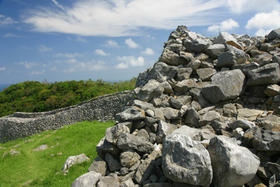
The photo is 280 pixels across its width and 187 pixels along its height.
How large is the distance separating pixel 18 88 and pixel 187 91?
45931mm

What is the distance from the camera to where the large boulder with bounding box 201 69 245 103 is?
488 centimetres

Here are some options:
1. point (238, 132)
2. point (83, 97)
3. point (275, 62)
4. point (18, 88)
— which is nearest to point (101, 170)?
point (238, 132)

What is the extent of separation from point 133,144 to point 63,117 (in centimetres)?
2234

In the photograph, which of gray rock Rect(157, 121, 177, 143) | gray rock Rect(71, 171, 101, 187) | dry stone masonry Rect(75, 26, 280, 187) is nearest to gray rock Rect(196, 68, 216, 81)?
dry stone masonry Rect(75, 26, 280, 187)

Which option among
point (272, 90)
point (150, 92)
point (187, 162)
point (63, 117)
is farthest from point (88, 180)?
point (63, 117)

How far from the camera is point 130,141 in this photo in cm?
398

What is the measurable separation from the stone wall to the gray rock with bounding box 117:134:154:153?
52.3 ft

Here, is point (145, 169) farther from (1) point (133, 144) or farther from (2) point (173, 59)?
(2) point (173, 59)

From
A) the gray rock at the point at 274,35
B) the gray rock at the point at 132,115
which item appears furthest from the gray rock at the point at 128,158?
the gray rock at the point at 274,35

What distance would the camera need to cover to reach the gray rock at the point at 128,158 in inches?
152

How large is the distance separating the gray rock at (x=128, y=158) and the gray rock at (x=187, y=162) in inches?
39.4

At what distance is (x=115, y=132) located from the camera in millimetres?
4328

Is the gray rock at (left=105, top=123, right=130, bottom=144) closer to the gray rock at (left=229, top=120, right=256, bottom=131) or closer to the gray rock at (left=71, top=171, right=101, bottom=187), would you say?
the gray rock at (left=71, top=171, right=101, bottom=187)

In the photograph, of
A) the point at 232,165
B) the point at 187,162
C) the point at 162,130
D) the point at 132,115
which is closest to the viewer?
the point at 232,165
